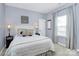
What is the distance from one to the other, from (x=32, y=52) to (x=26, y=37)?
0.43 meters

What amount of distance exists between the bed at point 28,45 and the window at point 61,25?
0.33 meters

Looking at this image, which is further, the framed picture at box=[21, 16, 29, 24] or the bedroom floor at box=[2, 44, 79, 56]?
the framed picture at box=[21, 16, 29, 24]

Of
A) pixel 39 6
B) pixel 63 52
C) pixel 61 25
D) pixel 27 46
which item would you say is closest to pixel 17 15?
pixel 39 6

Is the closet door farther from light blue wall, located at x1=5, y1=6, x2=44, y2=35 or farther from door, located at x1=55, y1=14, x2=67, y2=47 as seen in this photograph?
light blue wall, located at x1=5, y1=6, x2=44, y2=35

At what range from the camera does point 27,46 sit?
1.80m

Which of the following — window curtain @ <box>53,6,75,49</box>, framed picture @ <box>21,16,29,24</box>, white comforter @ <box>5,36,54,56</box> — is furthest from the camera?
framed picture @ <box>21,16,29,24</box>

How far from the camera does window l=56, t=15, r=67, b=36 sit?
1.88 meters

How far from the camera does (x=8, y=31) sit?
2068 mm

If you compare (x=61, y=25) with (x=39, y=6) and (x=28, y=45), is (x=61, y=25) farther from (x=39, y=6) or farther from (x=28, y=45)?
(x=28, y=45)

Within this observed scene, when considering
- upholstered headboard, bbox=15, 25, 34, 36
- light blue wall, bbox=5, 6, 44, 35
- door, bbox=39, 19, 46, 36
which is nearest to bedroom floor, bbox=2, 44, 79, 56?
door, bbox=39, 19, 46, 36

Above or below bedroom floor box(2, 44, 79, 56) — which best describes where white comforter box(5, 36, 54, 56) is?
above

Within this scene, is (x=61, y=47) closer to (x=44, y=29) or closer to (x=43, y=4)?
(x=44, y=29)

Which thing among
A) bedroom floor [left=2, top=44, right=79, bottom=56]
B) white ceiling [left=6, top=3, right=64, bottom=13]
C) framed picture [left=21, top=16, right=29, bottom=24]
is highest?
white ceiling [left=6, top=3, right=64, bottom=13]

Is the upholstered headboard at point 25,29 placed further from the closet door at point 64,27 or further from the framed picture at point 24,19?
the closet door at point 64,27
